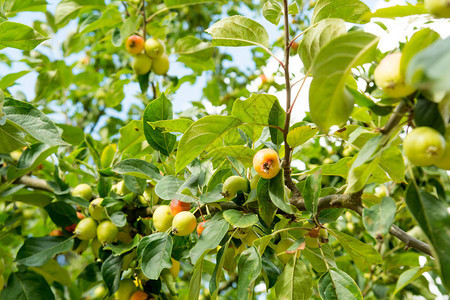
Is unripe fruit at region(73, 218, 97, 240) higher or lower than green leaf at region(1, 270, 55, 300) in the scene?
higher

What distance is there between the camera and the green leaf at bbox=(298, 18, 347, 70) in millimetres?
824

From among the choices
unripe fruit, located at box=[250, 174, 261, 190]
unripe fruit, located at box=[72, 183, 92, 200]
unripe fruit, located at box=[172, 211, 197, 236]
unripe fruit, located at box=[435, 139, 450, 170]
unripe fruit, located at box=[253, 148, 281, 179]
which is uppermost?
unripe fruit, located at box=[435, 139, 450, 170]

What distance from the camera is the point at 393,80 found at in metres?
0.63

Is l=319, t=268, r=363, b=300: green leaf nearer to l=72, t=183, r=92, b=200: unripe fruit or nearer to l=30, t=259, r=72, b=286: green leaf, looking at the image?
l=72, t=183, r=92, b=200: unripe fruit

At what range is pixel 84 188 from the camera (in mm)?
1447

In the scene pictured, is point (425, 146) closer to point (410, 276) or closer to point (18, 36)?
point (410, 276)

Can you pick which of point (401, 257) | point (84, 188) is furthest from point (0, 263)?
point (401, 257)

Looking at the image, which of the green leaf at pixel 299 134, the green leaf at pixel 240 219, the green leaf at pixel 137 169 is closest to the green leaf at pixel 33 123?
the green leaf at pixel 137 169

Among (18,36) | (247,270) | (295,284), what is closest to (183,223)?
(247,270)

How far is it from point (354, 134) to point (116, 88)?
1664 millimetres

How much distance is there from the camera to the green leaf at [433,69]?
1.30 feet

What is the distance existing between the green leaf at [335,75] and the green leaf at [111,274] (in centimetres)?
80

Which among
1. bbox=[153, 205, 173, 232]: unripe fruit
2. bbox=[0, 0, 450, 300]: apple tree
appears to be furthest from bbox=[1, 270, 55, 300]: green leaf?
bbox=[153, 205, 173, 232]: unripe fruit

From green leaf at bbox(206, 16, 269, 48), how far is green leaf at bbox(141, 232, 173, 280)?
0.53 m
